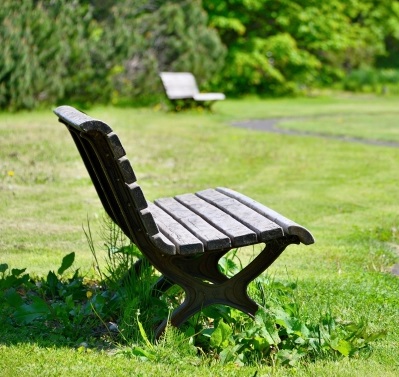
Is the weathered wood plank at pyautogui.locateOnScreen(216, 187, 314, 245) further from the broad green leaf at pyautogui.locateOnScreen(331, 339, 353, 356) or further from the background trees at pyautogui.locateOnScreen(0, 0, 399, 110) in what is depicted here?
the background trees at pyautogui.locateOnScreen(0, 0, 399, 110)

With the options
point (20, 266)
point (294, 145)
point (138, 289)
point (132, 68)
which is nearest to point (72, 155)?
point (294, 145)

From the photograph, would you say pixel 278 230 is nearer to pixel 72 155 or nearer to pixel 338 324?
pixel 338 324

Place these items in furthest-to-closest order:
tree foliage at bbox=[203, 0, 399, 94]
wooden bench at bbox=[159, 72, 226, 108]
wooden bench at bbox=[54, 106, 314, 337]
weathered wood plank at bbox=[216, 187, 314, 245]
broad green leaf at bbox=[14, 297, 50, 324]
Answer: tree foliage at bbox=[203, 0, 399, 94], wooden bench at bbox=[159, 72, 226, 108], broad green leaf at bbox=[14, 297, 50, 324], weathered wood plank at bbox=[216, 187, 314, 245], wooden bench at bbox=[54, 106, 314, 337]

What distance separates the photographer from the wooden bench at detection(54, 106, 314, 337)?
3873 mm

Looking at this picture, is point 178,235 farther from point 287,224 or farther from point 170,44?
point 170,44

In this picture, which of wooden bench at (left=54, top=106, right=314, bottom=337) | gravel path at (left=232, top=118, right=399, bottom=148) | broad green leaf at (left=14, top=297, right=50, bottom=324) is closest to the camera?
wooden bench at (left=54, top=106, right=314, bottom=337)

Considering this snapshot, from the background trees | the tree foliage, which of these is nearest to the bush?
the background trees

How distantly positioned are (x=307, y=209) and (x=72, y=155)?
168 inches

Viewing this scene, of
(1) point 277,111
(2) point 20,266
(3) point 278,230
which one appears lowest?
(1) point 277,111

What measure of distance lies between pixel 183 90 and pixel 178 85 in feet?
0.57

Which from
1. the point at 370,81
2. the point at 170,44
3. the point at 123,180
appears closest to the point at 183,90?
the point at 170,44

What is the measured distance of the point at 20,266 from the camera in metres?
5.76

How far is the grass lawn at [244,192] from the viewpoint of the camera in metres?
3.99

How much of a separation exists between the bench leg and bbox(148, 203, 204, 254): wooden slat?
13 centimetres
